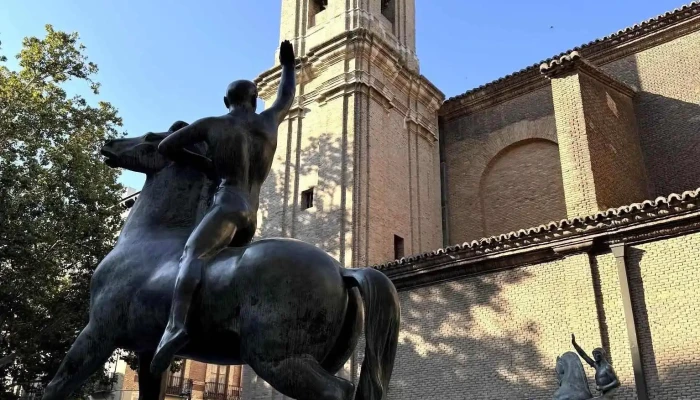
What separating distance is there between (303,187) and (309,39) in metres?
4.82

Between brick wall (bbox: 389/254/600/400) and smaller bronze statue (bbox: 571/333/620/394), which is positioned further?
brick wall (bbox: 389/254/600/400)

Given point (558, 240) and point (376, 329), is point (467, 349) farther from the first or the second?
point (376, 329)

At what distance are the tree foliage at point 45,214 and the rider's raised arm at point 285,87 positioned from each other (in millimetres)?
9187

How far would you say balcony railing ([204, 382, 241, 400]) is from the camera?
81.7 ft

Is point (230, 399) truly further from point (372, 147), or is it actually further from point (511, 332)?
point (511, 332)

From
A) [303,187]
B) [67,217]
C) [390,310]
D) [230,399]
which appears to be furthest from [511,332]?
[230,399]

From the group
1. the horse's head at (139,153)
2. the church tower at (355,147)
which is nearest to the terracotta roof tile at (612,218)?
the church tower at (355,147)

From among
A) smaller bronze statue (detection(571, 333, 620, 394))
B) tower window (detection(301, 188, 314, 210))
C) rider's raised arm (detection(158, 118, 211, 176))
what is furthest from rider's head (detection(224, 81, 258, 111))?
tower window (detection(301, 188, 314, 210))

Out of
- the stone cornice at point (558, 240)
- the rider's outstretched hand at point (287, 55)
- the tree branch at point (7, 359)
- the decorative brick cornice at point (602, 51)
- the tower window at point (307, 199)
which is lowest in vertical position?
the tree branch at point (7, 359)

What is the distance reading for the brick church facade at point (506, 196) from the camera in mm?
11031

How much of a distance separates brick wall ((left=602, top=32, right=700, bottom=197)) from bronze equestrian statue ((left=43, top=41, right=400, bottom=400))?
48.5 ft

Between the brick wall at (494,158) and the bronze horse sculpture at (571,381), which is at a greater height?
the brick wall at (494,158)

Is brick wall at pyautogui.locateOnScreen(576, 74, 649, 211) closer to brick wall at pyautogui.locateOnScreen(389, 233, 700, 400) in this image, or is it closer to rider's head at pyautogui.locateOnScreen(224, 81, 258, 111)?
brick wall at pyautogui.locateOnScreen(389, 233, 700, 400)

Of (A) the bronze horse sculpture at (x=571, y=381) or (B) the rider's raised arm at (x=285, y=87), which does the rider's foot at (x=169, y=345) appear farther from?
(A) the bronze horse sculpture at (x=571, y=381)
